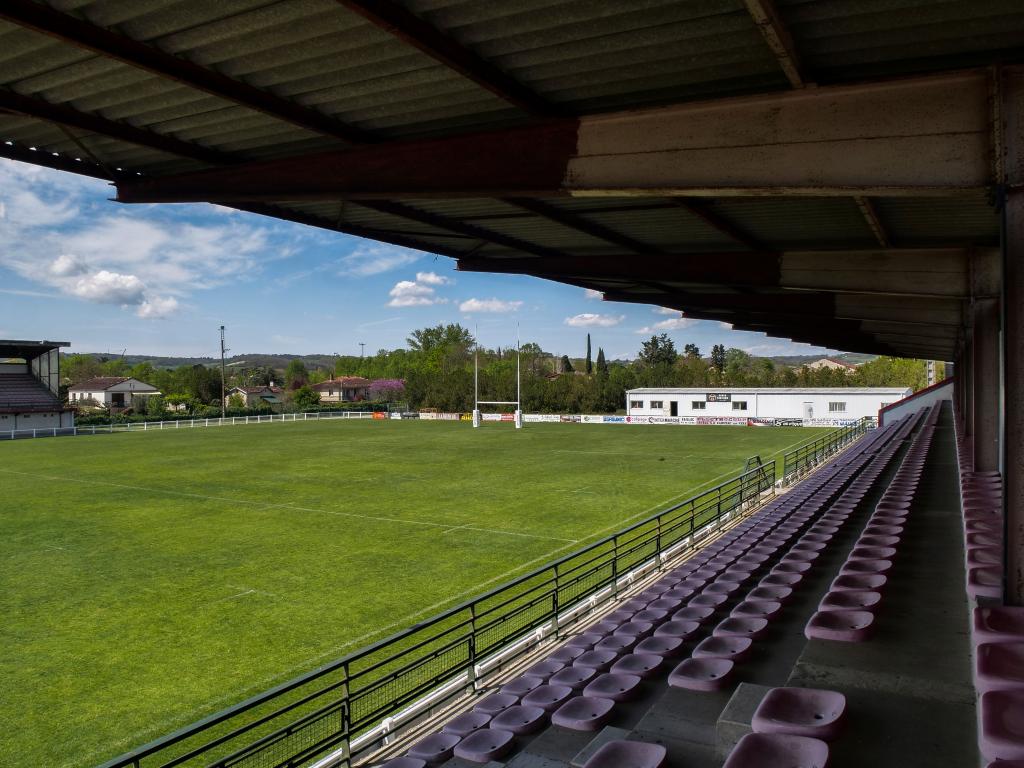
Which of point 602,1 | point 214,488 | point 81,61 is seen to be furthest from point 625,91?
point 214,488

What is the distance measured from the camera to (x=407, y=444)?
42344 mm

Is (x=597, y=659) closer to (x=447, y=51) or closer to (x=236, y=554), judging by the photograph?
(x=447, y=51)

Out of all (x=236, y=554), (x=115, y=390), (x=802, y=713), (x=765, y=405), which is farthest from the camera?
(x=115, y=390)

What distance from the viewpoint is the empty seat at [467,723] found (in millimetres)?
→ 5555

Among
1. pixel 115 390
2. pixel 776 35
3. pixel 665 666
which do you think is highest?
pixel 776 35

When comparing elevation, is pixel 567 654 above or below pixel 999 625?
below

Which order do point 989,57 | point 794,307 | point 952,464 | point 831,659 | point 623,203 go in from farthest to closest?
point 952,464 < point 794,307 < point 623,203 < point 831,659 < point 989,57

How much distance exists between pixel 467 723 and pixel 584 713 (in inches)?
43.0

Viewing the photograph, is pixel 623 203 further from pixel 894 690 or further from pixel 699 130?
pixel 894 690

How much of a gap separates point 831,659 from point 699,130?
11.5 feet

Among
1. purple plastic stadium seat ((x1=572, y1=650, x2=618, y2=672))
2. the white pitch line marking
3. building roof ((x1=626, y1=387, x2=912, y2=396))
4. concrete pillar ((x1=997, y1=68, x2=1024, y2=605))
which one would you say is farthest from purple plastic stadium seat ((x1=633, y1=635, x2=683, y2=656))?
building roof ((x1=626, y1=387, x2=912, y2=396))

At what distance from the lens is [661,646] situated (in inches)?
251

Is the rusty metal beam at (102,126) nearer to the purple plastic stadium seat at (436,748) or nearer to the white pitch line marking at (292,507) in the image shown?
the purple plastic stadium seat at (436,748)

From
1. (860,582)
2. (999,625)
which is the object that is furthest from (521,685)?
(999,625)
